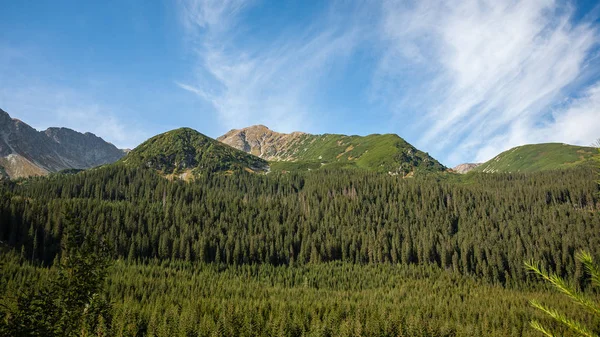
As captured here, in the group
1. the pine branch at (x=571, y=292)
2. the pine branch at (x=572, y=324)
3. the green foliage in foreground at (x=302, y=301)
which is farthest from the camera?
the green foliage in foreground at (x=302, y=301)

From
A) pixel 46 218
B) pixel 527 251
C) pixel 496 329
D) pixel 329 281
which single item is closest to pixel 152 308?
pixel 329 281

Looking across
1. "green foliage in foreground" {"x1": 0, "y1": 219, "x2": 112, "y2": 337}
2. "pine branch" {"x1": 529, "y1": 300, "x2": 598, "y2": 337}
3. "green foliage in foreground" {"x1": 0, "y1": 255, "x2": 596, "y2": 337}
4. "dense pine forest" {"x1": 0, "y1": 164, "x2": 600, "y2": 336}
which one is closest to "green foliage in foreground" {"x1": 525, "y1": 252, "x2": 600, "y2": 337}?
"pine branch" {"x1": 529, "y1": 300, "x2": 598, "y2": 337}

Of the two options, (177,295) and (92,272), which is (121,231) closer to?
(177,295)

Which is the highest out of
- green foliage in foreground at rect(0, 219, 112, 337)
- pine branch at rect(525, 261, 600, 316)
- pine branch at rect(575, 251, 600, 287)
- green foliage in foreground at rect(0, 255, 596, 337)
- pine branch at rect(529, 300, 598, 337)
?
pine branch at rect(575, 251, 600, 287)

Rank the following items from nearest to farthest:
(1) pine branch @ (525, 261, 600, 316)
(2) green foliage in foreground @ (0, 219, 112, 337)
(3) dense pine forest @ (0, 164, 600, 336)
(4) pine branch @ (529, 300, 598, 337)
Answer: (4) pine branch @ (529, 300, 598, 337) < (1) pine branch @ (525, 261, 600, 316) < (2) green foliage in foreground @ (0, 219, 112, 337) < (3) dense pine forest @ (0, 164, 600, 336)

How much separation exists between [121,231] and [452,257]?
188360mm

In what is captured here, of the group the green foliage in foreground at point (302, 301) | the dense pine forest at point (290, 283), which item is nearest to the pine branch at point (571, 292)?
the dense pine forest at point (290, 283)

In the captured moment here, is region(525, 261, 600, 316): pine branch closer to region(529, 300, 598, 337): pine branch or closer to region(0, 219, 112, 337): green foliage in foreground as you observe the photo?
region(529, 300, 598, 337): pine branch

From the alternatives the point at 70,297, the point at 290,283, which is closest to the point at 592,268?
the point at 70,297

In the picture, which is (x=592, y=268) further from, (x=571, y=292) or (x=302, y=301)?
(x=302, y=301)

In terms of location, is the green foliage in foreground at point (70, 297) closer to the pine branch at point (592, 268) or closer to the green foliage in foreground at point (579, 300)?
the green foliage in foreground at point (579, 300)

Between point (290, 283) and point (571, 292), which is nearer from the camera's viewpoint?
point (571, 292)

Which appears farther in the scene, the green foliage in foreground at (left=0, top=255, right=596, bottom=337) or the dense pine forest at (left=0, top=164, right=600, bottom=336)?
the dense pine forest at (left=0, top=164, right=600, bottom=336)

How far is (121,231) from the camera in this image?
185 meters
